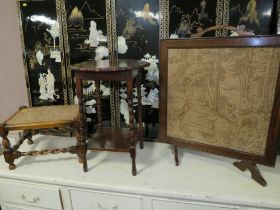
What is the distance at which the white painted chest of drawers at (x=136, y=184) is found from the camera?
3.84ft

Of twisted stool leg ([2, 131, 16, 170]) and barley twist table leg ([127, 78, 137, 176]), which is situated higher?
barley twist table leg ([127, 78, 137, 176])

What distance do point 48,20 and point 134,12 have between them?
565 mm

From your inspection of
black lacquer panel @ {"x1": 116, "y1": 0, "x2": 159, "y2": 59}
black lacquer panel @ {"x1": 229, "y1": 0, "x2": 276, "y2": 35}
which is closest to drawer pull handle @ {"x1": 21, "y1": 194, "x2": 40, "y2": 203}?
black lacquer panel @ {"x1": 116, "y1": 0, "x2": 159, "y2": 59}

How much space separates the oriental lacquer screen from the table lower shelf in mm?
263

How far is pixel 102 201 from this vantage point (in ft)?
4.25

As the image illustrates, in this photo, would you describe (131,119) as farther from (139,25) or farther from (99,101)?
(139,25)

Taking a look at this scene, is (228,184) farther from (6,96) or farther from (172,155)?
(6,96)

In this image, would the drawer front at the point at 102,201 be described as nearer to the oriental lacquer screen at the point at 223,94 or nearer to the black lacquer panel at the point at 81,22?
the oriental lacquer screen at the point at 223,94

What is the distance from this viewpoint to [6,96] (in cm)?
186

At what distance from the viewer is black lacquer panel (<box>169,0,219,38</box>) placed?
1.38 metres

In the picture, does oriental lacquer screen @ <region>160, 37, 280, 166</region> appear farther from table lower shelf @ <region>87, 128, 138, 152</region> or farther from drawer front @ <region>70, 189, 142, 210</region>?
drawer front @ <region>70, 189, 142, 210</region>

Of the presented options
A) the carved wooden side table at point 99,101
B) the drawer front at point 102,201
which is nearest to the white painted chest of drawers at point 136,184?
the drawer front at point 102,201

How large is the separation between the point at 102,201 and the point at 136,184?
213 mm

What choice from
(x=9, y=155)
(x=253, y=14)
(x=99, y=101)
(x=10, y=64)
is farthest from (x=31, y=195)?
(x=253, y=14)
